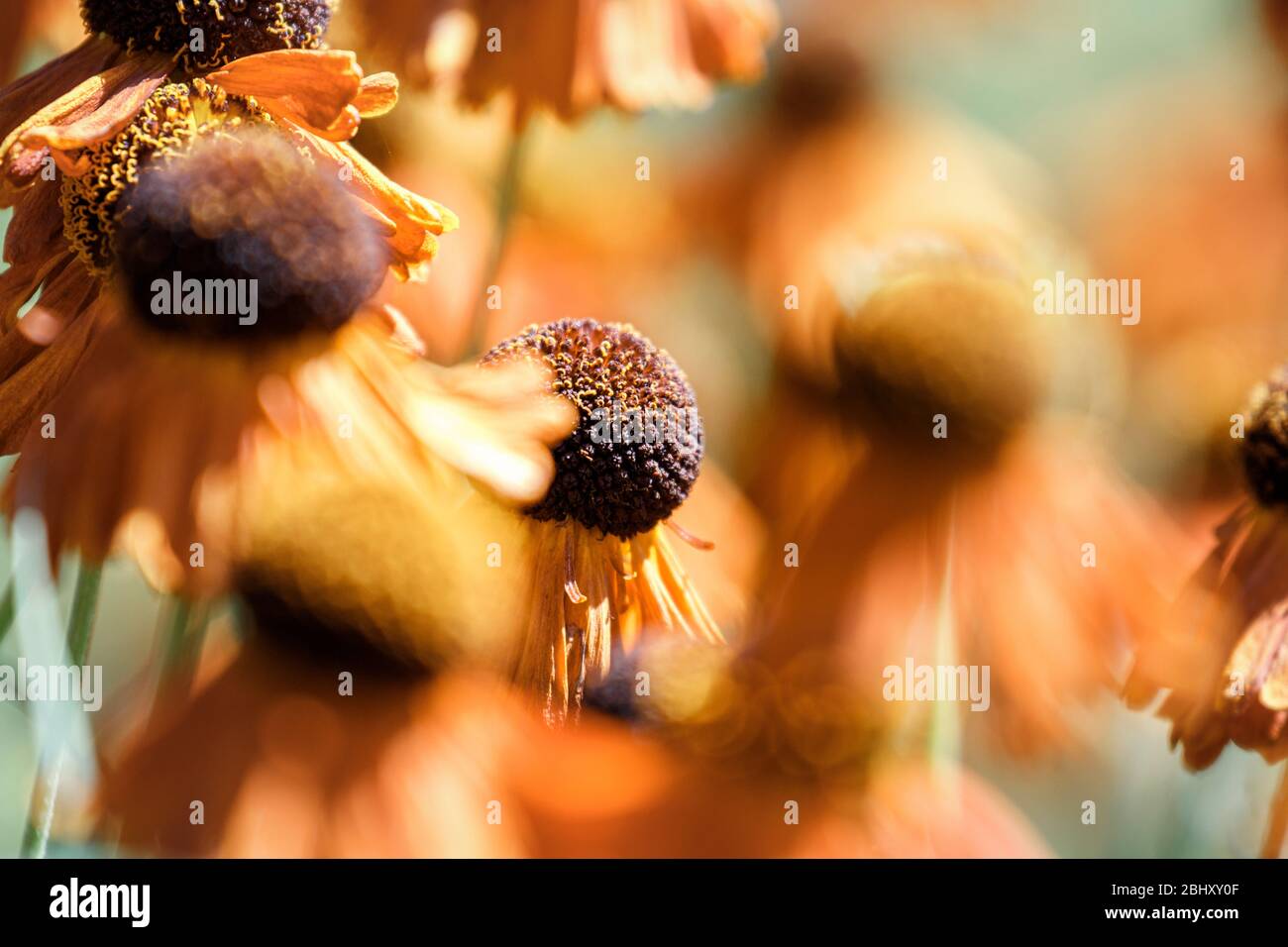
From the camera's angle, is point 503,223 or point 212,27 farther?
point 503,223

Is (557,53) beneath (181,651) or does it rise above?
above

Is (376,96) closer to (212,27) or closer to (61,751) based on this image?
(212,27)

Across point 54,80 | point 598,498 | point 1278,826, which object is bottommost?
point 1278,826

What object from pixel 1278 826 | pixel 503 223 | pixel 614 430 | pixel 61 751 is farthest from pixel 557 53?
pixel 1278 826

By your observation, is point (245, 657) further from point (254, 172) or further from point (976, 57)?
point (976, 57)

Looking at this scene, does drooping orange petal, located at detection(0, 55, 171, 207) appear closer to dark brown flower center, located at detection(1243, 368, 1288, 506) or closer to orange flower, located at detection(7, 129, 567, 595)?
orange flower, located at detection(7, 129, 567, 595)
